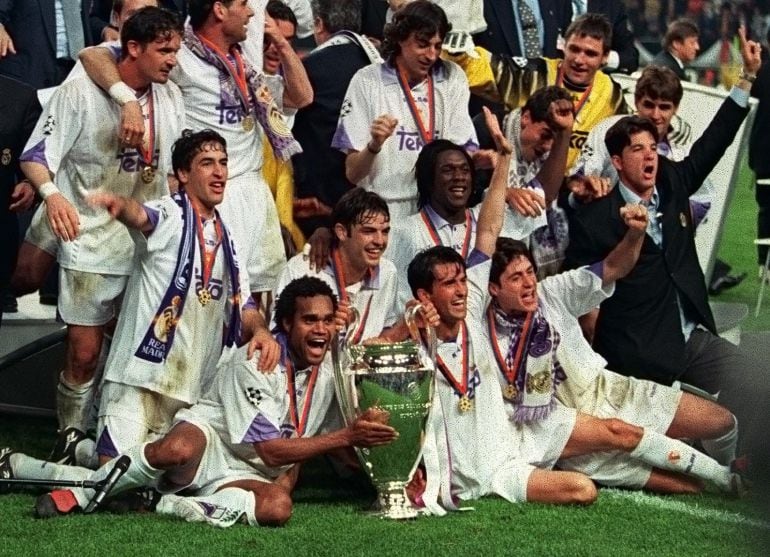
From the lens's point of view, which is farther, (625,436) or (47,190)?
(625,436)

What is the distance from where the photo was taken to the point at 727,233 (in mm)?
16688

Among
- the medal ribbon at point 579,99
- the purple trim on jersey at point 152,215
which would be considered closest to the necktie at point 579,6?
the medal ribbon at point 579,99

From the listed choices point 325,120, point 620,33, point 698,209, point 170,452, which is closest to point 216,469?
point 170,452

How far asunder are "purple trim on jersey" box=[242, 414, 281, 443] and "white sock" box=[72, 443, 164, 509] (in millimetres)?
354

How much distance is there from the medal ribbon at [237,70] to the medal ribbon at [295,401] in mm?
1270

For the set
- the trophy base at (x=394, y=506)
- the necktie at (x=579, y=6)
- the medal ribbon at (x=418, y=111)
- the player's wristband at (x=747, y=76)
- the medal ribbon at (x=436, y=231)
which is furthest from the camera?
the necktie at (x=579, y=6)

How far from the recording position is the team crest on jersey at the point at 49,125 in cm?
630

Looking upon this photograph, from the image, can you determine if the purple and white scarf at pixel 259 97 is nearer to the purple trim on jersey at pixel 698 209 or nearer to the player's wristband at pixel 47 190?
the player's wristband at pixel 47 190

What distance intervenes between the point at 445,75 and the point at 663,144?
1313mm

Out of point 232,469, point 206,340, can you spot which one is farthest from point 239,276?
point 232,469

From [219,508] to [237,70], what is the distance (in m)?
1.90

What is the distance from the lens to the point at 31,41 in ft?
26.2

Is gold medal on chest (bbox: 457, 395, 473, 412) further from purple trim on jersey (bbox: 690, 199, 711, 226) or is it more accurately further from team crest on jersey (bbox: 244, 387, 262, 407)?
purple trim on jersey (bbox: 690, 199, 711, 226)

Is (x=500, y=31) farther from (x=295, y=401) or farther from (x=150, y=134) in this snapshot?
(x=295, y=401)
